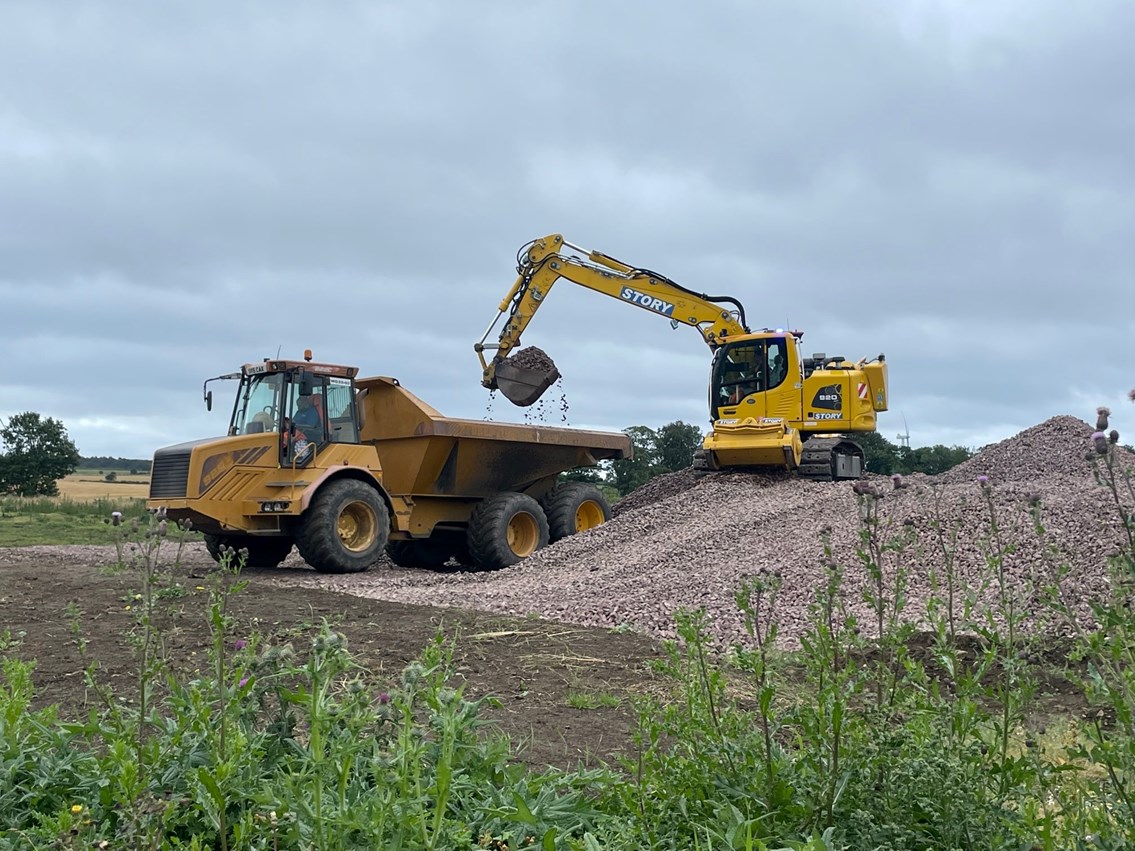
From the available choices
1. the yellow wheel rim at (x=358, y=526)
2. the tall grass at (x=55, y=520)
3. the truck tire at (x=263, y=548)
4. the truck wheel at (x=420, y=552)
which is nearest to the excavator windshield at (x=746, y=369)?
the truck wheel at (x=420, y=552)

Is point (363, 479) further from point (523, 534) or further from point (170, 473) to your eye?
point (523, 534)

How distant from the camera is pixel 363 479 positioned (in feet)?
39.8

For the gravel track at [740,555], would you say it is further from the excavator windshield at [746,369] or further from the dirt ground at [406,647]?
the excavator windshield at [746,369]

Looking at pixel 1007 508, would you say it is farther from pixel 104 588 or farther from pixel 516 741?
pixel 104 588

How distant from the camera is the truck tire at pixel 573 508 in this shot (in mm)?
14500

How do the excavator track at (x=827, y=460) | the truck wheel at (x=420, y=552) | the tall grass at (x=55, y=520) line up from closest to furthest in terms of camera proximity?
1. the truck wheel at (x=420, y=552)
2. the excavator track at (x=827, y=460)
3. the tall grass at (x=55, y=520)

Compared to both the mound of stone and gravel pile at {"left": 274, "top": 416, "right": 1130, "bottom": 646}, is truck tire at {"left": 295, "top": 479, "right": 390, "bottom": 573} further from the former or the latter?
the mound of stone

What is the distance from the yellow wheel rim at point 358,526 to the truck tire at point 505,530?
5.49ft

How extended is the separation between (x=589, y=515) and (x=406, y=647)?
9178 millimetres

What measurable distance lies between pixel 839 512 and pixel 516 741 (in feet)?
28.9

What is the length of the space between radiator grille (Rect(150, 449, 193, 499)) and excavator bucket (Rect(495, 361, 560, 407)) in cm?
520

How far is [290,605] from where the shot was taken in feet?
26.7

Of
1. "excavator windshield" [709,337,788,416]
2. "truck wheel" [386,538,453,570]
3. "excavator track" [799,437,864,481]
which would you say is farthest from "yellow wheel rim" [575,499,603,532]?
"excavator track" [799,437,864,481]

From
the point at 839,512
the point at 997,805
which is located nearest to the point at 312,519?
the point at 839,512
